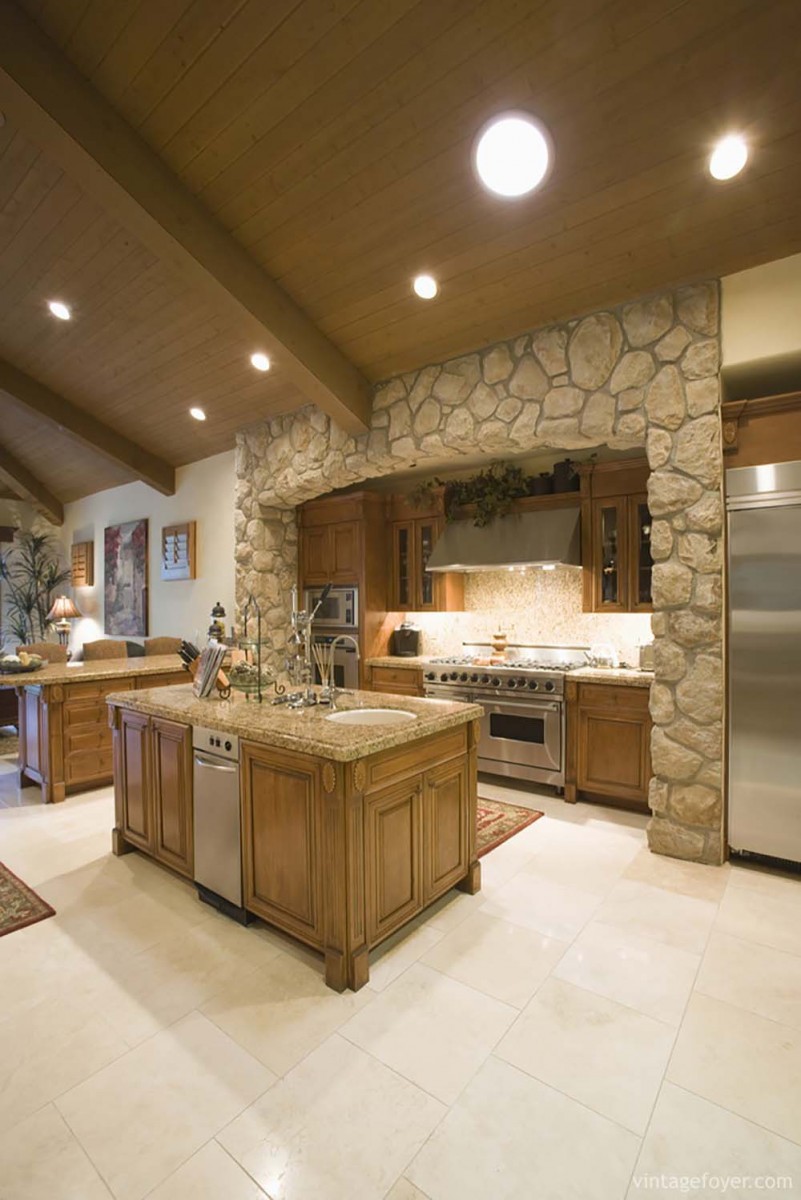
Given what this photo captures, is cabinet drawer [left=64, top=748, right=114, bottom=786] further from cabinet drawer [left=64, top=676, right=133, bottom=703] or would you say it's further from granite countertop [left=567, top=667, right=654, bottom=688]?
granite countertop [left=567, top=667, right=654, bottom=688]

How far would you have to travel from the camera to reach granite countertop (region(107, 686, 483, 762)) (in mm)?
2135

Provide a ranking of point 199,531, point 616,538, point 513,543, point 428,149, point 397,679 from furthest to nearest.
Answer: point 199,531
point 397,679
point 513,543
point 616,538
point 428,149

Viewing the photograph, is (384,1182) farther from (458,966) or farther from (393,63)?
(393,63)

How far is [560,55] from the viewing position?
2254mm

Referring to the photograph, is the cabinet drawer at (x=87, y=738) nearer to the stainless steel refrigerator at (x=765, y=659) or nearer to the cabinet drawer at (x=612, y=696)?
the cabinet drawer at (x=612, y=696)

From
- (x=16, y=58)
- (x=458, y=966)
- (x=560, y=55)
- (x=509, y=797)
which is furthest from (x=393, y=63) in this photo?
(x=509, y=797)

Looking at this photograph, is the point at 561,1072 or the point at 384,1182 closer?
the point at 384,1182

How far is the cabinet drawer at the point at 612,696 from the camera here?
378 cm

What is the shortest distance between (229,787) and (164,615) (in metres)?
5.16

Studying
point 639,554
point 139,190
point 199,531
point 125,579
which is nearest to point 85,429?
point 199,531

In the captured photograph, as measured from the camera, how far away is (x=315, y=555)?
5.92m

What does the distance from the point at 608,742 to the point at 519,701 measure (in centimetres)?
70

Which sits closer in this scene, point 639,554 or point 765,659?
point 765,659

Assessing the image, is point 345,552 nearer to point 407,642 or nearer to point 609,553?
point 407,642
